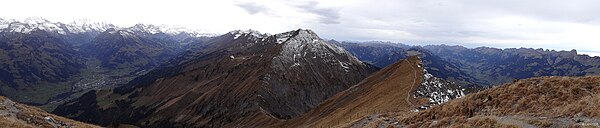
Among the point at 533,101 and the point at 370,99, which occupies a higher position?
the point at 533,101

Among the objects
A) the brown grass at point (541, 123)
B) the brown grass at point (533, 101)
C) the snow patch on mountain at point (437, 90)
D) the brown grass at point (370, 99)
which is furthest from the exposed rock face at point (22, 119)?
the snow patch on mountain at point (437, 90)

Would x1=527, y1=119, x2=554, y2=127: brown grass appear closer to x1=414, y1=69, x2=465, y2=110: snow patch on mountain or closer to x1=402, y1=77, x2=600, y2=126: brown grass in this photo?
x1=402, y1=77, x2=600, y2=126: brown grass

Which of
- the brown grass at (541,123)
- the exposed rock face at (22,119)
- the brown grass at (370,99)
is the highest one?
the brown grass at (541,123)

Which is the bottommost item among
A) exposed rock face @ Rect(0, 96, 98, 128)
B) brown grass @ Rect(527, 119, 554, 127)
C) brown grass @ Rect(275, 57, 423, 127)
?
brown grass @ Rect(275, 57, 423, 127)

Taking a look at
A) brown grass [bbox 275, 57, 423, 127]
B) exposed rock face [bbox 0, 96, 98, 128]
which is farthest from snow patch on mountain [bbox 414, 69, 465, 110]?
exposed rock face [bbox 0, 96, 98, 128]

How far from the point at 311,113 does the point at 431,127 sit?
126 metres

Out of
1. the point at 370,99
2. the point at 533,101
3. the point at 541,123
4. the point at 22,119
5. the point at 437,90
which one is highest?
the point at 533,101

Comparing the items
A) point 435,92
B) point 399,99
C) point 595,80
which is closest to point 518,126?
point 595,80

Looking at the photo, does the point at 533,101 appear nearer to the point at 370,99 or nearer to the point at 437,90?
the point at 437,90

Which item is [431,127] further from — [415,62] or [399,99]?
[415,62]

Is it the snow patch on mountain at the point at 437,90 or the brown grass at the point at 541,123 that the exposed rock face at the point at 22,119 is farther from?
the snow patch on mountain at the point at 437,90

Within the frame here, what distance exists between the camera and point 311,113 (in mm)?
169875

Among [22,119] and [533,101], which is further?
[22,119]

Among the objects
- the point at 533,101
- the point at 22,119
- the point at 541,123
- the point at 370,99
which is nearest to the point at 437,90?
the point at 370,99
